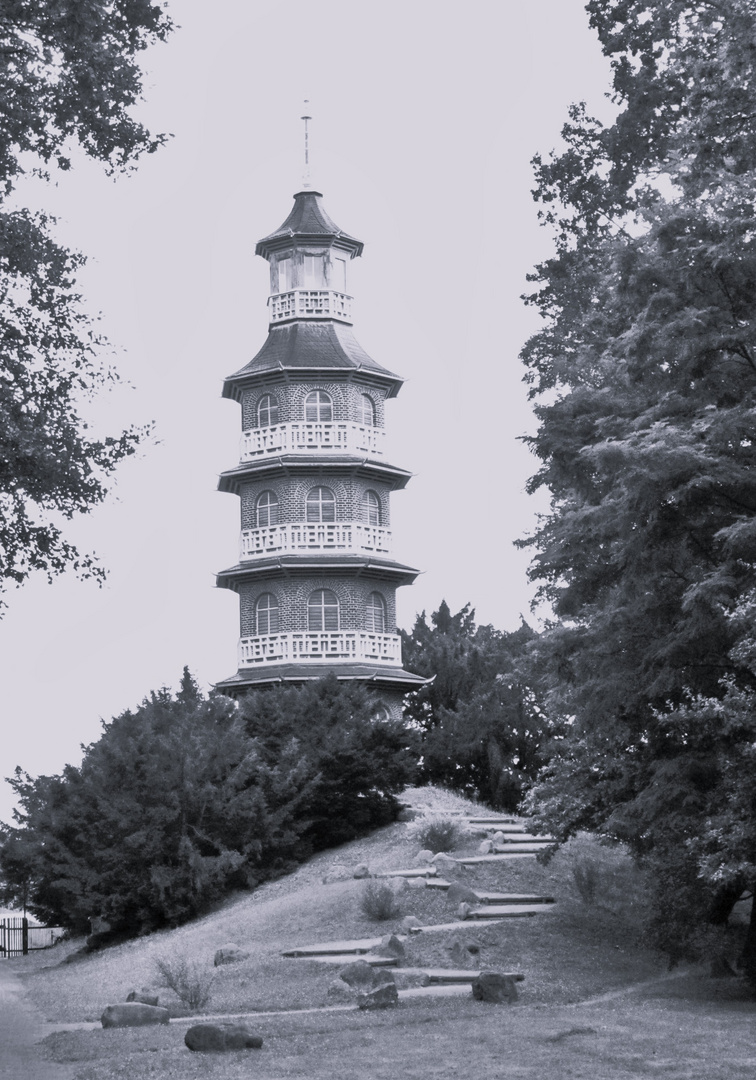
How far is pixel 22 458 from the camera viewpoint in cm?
1823

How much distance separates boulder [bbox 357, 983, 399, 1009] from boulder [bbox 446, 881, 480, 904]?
7725 mm

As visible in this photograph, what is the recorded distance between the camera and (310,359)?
46.0 metres

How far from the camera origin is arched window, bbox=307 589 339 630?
45094mm

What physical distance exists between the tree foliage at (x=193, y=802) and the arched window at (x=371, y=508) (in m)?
10.0

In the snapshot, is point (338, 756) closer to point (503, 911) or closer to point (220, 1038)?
point (503, 911)

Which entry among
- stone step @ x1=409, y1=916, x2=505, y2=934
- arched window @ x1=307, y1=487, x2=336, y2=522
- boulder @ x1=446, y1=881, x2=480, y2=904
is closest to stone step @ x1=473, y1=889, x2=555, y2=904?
boulder @ x1=446, y1=881, x2=480, y2=904

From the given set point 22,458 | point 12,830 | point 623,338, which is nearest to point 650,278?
point 623,338

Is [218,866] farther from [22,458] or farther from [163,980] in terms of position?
[22,458]

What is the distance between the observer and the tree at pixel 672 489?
17.4 m

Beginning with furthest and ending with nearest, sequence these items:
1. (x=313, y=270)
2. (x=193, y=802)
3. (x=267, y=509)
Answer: (x=313, y=270) < (x=267, y=509) < (x=193, y=802)

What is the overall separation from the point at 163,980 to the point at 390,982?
14.1 ft

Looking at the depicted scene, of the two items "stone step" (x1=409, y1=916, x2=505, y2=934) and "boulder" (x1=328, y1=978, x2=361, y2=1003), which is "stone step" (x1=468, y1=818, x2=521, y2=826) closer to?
"stone step" (x1=409, y1=916, x2=505, y2=934)

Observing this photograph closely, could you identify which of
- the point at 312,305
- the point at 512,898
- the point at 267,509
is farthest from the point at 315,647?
the point at 512,898

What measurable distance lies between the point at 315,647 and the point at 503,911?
2152 cm
